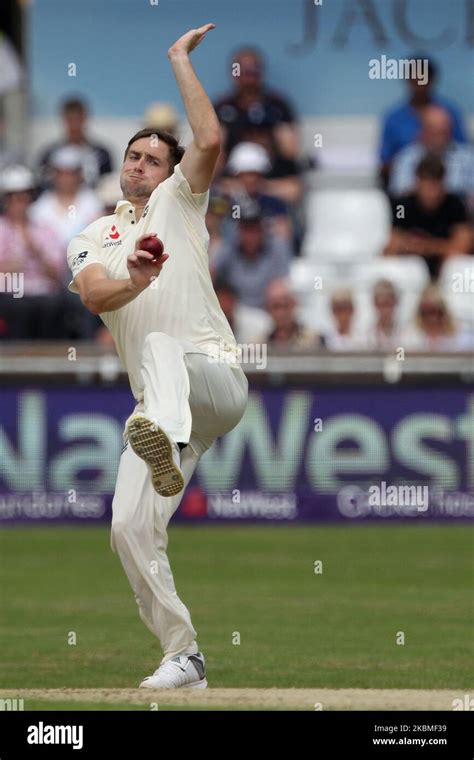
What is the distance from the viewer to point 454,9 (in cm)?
2098

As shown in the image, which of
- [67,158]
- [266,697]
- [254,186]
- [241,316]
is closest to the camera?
[266,697]

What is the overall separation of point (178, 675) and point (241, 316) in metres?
9.85

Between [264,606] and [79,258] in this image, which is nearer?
[79,258]

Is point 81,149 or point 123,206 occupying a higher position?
point 81,149

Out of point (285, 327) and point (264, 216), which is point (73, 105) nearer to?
point (264, 216)

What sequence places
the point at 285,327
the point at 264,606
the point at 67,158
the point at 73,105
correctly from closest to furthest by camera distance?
the point at 264,606
the point at 285,327
the point at 67,158
the point at 73,105

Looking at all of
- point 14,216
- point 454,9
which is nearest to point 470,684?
point 14,216

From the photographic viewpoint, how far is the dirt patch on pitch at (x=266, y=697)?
24.4ft

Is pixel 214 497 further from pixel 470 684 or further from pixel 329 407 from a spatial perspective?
pixel 470 684

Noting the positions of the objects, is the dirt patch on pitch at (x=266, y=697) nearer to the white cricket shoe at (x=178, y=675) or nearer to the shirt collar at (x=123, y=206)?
the white cricket shoe at (x=178, y=675)

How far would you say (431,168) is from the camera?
19234 millimetres

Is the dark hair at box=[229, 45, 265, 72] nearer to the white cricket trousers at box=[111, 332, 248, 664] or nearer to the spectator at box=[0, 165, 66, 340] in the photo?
the spectator at box=[0, 165, 66, 340]

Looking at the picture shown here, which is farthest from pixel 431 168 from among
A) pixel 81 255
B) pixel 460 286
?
pixel 81 255
